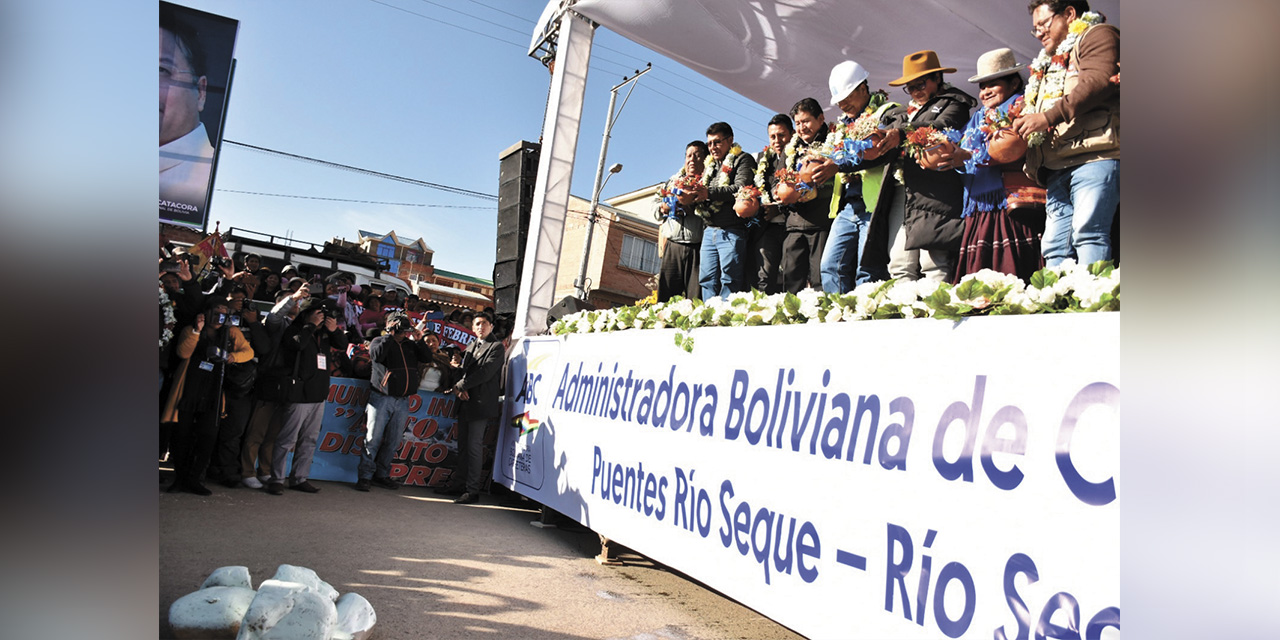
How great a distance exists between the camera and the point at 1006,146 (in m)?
3.76

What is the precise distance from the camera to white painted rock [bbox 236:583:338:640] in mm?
2896

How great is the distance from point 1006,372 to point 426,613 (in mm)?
2883

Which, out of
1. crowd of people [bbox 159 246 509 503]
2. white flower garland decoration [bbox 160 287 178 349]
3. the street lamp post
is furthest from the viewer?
the street lamp post

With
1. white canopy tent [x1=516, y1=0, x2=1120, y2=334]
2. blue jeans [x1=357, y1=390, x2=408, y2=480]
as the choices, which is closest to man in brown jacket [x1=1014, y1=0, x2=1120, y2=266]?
white canopy tent [x1=516, y1=0, x2=1120, y2=334]

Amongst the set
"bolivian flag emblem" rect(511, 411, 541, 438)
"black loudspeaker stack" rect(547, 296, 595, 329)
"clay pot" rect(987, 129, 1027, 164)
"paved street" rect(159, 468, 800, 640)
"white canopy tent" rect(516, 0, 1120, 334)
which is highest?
"white canopy tent" rect(516, 0, 1120, 334)

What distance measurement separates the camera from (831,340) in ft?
11.4

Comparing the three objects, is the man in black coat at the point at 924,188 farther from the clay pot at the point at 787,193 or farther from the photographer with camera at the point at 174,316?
the photographer with camera at the point at 174,316

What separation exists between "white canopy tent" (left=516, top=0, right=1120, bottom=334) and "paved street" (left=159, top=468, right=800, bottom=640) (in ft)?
9.69

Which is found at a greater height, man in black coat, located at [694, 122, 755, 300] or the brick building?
the brick building

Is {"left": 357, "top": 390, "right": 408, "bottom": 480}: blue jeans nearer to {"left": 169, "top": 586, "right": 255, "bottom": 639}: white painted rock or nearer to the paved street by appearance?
the paved street

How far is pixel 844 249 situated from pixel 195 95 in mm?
13290
